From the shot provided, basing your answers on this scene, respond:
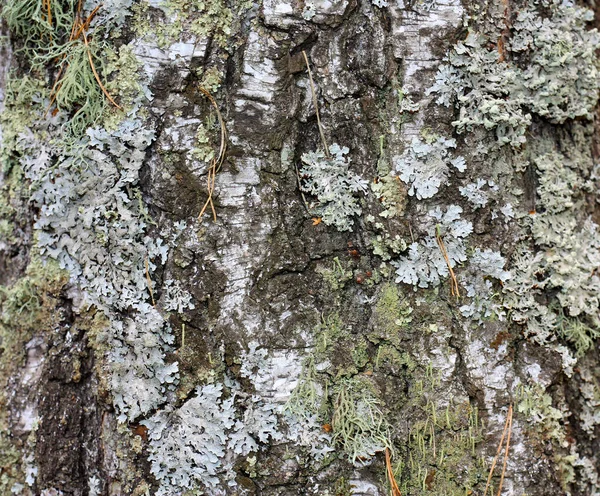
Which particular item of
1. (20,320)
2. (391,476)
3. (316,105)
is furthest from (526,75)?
(20,320)

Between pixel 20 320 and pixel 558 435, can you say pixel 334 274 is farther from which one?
pixel 20 320

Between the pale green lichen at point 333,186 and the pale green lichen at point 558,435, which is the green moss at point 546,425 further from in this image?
the pale green lichen at point 333,186

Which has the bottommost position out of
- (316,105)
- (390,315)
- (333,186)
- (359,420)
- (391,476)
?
(391,476)

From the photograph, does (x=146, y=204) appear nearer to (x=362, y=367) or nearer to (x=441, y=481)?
(x=362, y=367)

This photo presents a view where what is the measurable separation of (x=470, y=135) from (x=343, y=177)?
42cm

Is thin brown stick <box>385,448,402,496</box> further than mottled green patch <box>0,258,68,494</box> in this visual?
No

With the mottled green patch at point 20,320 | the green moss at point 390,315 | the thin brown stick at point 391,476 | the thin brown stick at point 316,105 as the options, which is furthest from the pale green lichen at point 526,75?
the mottled green patch at point 20,320

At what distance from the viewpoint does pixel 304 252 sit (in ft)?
5.65

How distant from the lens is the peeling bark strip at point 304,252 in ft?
5.50

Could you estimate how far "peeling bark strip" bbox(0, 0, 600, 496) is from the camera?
1677mm

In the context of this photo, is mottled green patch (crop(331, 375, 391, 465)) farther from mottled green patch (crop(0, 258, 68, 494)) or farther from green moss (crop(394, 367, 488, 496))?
mottled green patch (crop(0, 258, 68, 494))

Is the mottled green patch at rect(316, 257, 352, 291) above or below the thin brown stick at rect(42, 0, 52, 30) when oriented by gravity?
below

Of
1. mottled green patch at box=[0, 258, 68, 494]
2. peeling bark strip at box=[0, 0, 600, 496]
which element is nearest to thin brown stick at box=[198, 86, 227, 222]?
peeling bark strip at box=[0, 0, 600, 496]

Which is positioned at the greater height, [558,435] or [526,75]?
[526,75]
